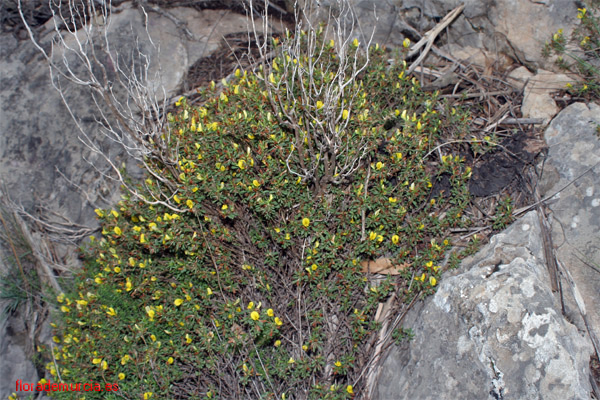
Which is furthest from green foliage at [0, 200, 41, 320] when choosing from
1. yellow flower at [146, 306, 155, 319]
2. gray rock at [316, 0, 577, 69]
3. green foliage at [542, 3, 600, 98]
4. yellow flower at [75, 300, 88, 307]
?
green foliage at [542, 3, 600, 98]

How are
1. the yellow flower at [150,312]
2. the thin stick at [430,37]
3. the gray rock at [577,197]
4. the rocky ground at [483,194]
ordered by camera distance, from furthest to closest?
the thin stick at [430,37], the yellow flower at [150,312], the gray rock at [577,197], the rocky ground at [483,194]

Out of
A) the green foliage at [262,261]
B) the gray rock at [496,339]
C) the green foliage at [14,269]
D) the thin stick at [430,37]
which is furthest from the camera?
the green foliage at [14,269]

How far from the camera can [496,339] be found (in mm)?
2883

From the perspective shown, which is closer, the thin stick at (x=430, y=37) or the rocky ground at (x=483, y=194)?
the rocky ground at (x=483, y=194)

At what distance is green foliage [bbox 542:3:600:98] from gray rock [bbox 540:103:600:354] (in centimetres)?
19

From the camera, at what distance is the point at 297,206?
3484mm

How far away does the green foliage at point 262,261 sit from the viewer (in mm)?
3285

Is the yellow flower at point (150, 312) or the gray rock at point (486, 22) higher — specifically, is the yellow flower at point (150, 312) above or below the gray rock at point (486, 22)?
below

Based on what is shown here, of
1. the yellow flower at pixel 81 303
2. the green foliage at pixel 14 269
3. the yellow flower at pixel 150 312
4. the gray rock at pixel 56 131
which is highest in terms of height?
the gray rock at pixel 56 131

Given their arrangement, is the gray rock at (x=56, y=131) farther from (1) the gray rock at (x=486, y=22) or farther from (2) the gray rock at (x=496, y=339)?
(2) the gray rock at (x=496, y=339)

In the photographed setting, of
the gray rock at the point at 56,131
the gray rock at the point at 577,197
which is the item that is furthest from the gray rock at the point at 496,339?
the gray rock at the point at 56,131

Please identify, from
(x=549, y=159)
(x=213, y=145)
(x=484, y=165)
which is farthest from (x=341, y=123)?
(x=549, y=159)

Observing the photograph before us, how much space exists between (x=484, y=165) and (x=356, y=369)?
→ 1884 millimetres

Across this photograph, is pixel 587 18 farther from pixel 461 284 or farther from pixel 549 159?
pixel 461 284
